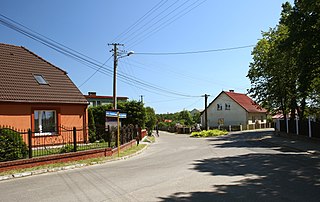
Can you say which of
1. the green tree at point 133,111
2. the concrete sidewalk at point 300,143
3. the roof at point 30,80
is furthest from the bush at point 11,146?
the green tree at point 133,111

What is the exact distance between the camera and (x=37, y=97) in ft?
64.8

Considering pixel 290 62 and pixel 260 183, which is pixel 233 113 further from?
pixel 260 183

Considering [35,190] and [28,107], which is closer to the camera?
[35,190]

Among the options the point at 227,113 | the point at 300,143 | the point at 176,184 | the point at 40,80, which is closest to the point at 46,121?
the point at 40,80

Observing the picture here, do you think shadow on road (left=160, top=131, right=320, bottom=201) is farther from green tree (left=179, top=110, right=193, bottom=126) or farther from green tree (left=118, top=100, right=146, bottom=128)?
green tree (left=179, top=110, right=193, bottom=126)

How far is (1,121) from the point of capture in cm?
1781

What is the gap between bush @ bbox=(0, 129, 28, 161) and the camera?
11781 millimetres

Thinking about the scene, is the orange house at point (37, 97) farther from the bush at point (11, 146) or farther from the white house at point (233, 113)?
the white house at point (233, 113)

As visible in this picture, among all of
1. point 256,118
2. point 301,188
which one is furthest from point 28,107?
point 256,118

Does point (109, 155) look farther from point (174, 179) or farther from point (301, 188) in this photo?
point (301, 188)

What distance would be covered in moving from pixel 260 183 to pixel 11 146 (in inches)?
356

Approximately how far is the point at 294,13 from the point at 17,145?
16962mm

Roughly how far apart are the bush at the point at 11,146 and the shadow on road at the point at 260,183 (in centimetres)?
681

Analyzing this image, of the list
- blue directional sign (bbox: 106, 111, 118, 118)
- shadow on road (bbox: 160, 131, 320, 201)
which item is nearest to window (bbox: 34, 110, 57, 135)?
blue directional sign (bbox: 106, 111, 118, 118)
